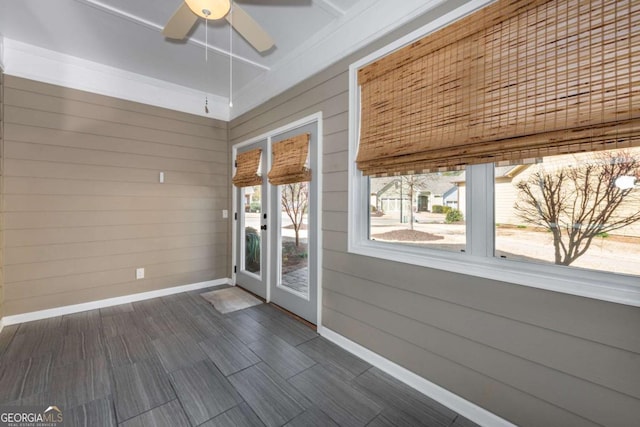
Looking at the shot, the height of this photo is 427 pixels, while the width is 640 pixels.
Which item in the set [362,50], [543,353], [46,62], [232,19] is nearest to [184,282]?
[46,62]

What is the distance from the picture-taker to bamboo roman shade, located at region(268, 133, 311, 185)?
2.65m

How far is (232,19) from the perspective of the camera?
1.70 m

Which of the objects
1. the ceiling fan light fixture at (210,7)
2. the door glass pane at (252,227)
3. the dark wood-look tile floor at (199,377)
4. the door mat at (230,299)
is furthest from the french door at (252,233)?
the ceiling fan light fixture at (210,7)

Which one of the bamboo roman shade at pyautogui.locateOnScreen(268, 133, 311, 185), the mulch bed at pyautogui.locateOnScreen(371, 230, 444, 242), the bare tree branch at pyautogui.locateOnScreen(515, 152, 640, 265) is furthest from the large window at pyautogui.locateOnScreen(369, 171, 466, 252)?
the bamboo roman shade at pyautogui.locateOnScreen(268, 133, 311, 185)

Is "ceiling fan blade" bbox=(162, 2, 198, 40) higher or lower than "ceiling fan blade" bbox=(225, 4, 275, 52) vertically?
higher

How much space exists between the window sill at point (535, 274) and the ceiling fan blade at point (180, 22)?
2.08 metres

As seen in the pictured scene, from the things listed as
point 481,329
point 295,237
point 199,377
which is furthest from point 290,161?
point 481,329

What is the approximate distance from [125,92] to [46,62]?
0.68m

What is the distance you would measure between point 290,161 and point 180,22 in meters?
1.40

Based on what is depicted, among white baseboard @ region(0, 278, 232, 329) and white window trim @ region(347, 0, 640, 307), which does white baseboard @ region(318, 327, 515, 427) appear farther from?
white baseboard @ region(0, 278, 232, 329)

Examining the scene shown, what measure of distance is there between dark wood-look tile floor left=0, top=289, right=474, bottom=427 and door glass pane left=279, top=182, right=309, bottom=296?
18.0 inches

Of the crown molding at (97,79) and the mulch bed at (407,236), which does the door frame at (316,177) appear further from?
the crown molding at (97,79)

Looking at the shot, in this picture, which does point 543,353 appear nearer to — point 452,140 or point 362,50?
point 452,140

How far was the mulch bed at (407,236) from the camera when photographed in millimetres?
1867
